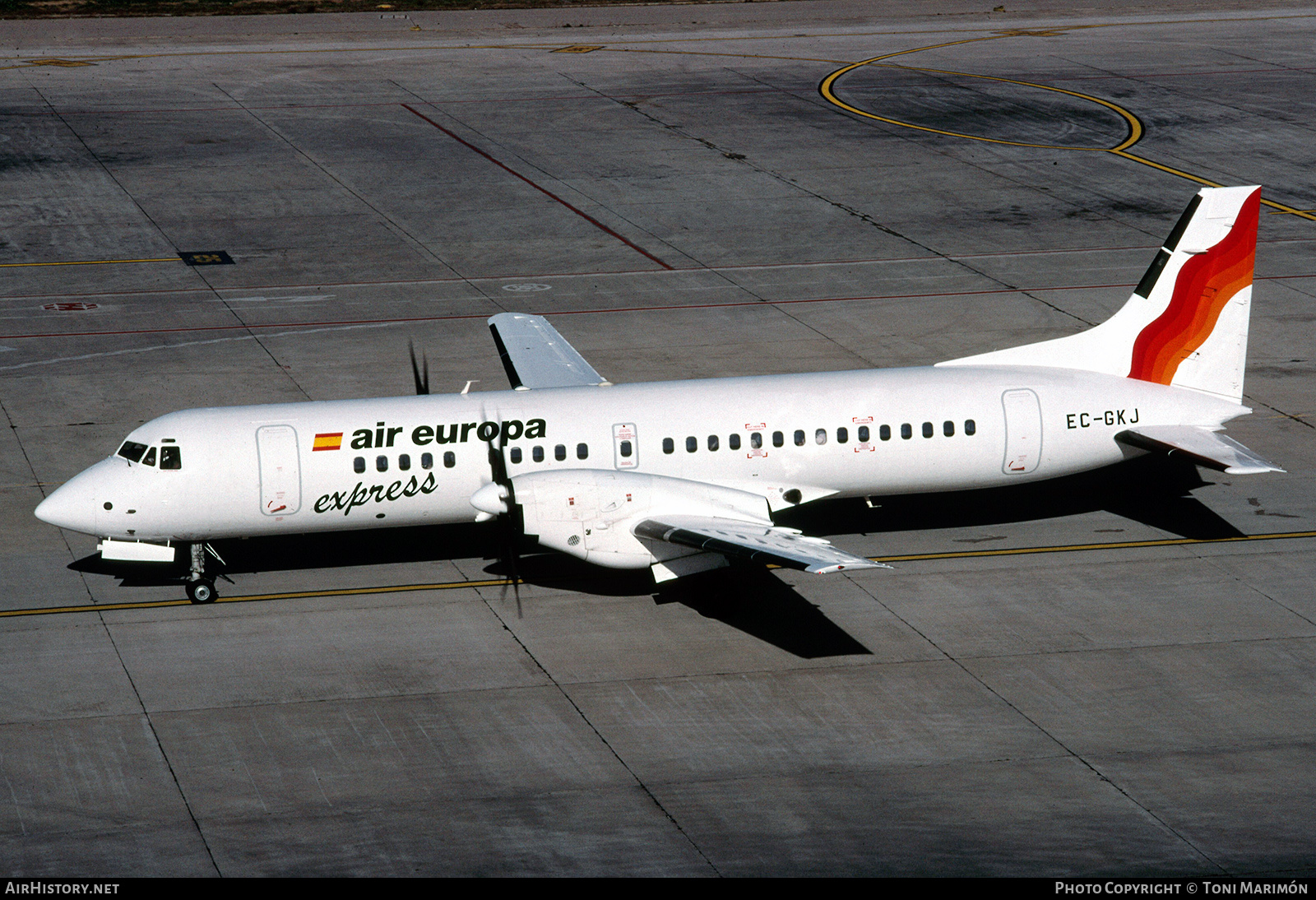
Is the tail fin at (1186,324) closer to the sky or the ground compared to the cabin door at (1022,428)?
closer to the sky

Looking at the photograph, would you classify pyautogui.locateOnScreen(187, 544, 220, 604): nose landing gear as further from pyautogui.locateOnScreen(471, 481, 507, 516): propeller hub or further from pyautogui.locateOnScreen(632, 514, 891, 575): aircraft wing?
pyautogui.locateOnScreen(632, 514, 891, 575): aircraft wing

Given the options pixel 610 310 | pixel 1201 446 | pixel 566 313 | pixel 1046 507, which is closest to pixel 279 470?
pixel 1046 507

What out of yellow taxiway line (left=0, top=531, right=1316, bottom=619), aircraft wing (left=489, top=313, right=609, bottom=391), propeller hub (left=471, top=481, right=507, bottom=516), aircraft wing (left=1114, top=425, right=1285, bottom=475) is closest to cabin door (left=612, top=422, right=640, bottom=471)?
propeller hub (left=471, top=481, right=507, bottom=516)

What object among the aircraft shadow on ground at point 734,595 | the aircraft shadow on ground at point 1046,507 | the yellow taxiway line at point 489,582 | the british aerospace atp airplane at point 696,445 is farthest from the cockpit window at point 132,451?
the aircraft shadow on ground at point 1046,507

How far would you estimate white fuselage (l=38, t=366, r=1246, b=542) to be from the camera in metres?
24.5

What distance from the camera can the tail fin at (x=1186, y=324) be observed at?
2794 cm

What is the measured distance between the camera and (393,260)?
143ft

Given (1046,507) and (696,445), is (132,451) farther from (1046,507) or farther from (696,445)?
(1046,507)

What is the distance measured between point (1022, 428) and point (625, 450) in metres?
7.31

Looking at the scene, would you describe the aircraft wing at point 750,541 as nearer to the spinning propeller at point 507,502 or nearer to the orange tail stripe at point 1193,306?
the spinning propeller at point 507,502

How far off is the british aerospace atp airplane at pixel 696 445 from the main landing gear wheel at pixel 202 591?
0.09ft

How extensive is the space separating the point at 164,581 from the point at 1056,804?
15.9 m

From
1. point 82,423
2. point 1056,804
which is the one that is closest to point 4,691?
point 82,423
